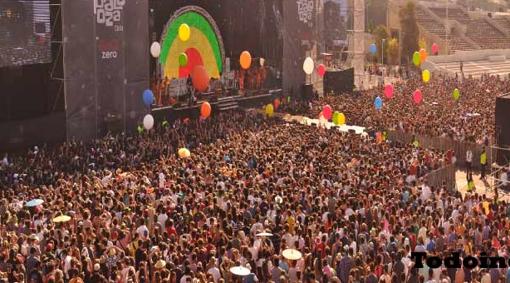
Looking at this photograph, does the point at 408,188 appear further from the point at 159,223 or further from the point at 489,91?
the point at 489,91

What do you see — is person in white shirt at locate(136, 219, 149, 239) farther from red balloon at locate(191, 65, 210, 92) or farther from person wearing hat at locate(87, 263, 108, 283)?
red balloon at locate(191, 65, 210, 92)

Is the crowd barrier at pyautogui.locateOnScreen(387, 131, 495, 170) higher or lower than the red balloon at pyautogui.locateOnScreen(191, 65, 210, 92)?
lower

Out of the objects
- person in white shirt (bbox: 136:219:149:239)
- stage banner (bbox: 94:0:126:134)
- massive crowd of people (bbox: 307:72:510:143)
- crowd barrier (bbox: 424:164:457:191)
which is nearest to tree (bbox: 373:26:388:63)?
massive crowd of people (bbox: 307:72:510:143)

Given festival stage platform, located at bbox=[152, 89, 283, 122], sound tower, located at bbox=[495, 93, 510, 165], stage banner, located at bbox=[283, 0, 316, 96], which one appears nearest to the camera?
sound tower, located at bbox=[495, 93, 510, 165]

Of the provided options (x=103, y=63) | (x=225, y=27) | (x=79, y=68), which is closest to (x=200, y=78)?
(x=103, y=63)

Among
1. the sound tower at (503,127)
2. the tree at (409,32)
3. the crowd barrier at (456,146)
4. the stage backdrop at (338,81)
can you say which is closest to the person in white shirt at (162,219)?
the crowd barrier at (456,146)

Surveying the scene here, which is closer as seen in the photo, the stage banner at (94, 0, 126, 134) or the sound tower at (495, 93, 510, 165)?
the sound tower at (495, 93, 510, 165)

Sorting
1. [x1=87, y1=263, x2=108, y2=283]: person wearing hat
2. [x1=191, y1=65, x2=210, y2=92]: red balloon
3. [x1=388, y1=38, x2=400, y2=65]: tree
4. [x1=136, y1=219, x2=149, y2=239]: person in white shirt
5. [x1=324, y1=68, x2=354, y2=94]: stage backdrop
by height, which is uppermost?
[x1=388, y1=38, x2=400, y2=65]: tree

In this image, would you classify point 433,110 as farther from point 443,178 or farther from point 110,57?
point 110,57
